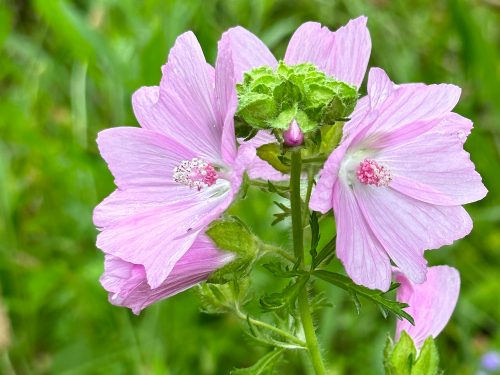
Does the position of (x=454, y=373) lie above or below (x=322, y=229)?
below

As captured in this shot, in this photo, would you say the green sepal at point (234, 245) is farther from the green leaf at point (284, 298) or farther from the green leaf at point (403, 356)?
the green leaf at point (403, 356)

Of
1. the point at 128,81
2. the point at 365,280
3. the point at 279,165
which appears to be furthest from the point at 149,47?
the point at 365,280

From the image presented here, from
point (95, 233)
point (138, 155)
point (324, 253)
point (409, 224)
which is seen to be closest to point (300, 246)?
point (324, 253)

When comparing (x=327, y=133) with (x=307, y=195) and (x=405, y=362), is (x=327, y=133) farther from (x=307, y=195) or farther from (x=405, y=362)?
(x=405, y=362)

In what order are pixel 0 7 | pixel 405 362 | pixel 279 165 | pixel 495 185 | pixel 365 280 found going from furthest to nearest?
pixel 495 185
pixel 0 7
pixel 405 362
pixel 279 165
pixel 365 280

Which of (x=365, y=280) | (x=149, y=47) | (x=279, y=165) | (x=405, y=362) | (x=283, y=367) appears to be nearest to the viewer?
(x=365, y=280)

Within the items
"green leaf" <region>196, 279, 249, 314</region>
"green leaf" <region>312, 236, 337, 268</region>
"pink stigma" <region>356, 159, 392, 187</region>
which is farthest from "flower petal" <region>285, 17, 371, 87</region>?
"green leaf" <region>196, 279, 249, 314</region>

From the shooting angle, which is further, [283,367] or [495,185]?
[495,185]

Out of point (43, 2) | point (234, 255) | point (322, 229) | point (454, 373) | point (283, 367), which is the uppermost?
point (234, 255)
